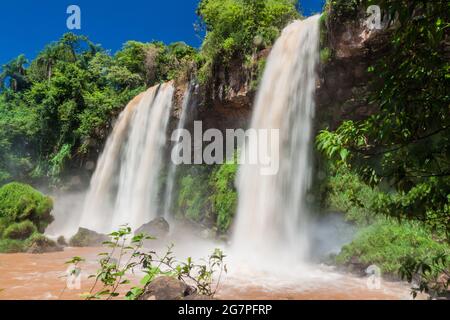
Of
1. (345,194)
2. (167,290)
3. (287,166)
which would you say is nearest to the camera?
(167,290)

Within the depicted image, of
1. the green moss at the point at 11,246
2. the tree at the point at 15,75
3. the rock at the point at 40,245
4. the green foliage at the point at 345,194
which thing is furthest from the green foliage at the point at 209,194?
the tree at the point at 15,75

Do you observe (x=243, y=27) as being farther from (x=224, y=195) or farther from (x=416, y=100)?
(x=416, y=100)

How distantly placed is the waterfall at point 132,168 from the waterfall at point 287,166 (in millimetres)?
6906

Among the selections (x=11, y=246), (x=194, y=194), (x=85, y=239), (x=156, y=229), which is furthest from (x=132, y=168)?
(x=11, y=246)

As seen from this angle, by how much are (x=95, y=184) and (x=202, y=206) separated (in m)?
8.26

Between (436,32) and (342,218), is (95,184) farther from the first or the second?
(436,32)

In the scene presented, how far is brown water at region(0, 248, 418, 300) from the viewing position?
5406 millimetres

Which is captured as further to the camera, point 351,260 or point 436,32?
point 351,260

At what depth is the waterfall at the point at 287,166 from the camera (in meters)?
10.1

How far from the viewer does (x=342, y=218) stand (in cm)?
959

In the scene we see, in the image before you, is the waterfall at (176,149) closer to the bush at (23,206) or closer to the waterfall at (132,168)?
the waterfall at (132,168)

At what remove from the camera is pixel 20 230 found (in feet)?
36.7

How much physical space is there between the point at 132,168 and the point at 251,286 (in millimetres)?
13037
